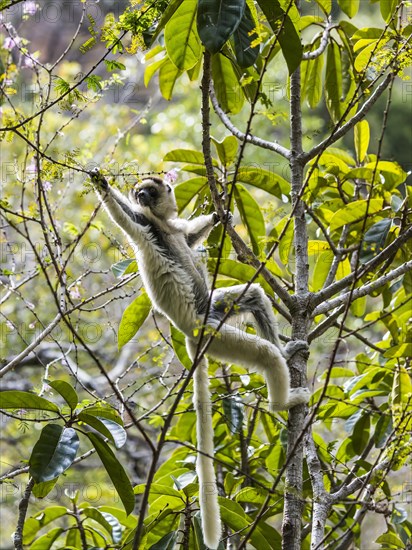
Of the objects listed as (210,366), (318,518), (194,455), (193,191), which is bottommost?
(318,518)

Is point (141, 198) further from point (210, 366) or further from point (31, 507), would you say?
point (31, 507)

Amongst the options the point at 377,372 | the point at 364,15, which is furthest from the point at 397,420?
the point at 364,15

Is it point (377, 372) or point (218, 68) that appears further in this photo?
point (377, 372)

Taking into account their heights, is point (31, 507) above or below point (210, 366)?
above

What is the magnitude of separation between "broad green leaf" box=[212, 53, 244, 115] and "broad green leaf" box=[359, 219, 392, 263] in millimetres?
768

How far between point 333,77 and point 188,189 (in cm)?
92

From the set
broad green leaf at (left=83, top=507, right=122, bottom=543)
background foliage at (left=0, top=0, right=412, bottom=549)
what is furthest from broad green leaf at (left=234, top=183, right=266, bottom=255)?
broad green leaf at (left=83, top=507, right=122, bottom=543)

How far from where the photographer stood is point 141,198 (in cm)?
340

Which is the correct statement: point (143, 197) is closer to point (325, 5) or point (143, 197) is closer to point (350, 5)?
point (325, 5)

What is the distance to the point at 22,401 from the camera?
213 centimetres

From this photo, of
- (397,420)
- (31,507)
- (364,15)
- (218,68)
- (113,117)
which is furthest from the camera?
(364,15)

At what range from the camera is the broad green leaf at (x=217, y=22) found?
2.07 m

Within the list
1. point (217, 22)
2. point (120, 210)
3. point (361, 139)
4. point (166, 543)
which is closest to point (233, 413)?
point (166, 543)

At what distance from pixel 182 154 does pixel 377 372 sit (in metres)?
1.32
